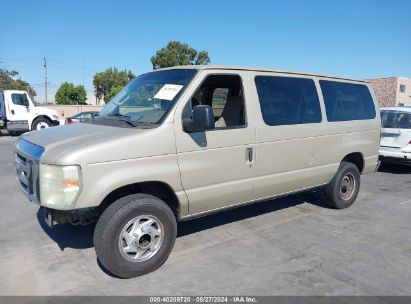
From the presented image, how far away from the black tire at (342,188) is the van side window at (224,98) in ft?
7.38

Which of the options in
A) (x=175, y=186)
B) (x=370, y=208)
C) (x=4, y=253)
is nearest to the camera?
(x=175, y=186)

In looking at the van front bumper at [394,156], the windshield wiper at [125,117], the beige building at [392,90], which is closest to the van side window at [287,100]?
the windshield wiper at [125,117]

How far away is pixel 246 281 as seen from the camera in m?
3.73

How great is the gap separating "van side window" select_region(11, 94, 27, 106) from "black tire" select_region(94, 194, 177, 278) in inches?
689

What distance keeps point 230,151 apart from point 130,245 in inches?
59.8

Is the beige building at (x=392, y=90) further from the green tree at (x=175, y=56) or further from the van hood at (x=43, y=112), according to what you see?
the van hood at (x=43, y=112)

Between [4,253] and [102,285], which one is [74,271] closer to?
[102,285]

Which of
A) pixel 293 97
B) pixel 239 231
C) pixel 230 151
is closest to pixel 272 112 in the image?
pixel 293 97

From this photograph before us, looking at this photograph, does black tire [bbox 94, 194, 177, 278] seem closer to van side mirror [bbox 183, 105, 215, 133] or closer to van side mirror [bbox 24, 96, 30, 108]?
van side mirror [bbox 183, 105, 215, 133]

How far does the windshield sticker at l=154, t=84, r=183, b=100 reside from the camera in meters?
4.15

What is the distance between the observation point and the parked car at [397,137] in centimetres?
923

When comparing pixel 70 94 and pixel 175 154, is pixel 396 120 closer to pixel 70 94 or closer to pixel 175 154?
pixel 175 154

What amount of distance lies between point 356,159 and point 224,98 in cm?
278

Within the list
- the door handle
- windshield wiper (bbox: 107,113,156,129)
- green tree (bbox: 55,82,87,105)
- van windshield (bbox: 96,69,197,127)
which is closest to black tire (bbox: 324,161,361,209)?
the door handle
